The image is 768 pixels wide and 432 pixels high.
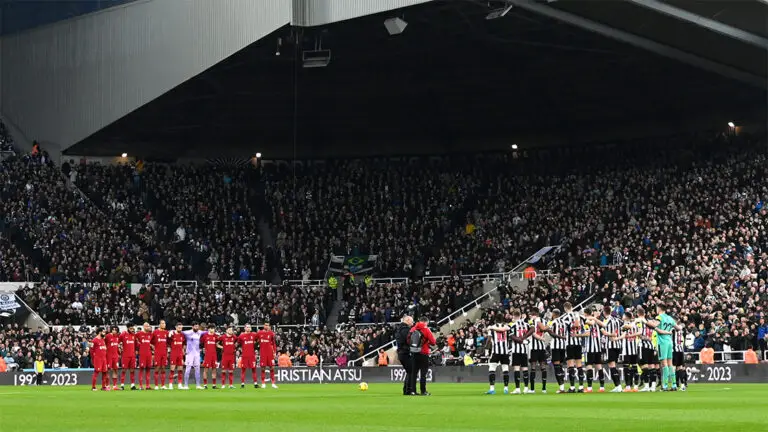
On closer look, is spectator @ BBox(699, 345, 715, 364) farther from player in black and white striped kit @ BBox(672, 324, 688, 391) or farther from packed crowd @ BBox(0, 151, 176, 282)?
packed crowd @ BBox(0, 151, 176, 282)

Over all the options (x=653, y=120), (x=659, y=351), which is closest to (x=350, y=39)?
(x=653, y=120)

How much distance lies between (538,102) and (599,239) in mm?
9435

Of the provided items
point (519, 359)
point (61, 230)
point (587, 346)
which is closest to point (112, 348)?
point (519, 359)

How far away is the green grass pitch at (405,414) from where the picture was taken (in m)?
19.4

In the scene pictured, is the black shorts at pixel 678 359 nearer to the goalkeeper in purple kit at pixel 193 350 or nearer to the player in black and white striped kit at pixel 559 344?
the player in black and white striped kit at pixel 559 344

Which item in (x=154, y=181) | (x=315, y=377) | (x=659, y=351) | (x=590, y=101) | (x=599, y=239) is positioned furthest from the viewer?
(x=154, y=181)

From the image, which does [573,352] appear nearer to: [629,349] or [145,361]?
[629,349]

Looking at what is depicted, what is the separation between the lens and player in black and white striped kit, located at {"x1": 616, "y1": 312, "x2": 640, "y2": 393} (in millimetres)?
34469

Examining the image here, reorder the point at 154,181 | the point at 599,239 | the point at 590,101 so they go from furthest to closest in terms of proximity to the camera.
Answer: the point at 154,181 < the point at 590,101 < the point at 599,239

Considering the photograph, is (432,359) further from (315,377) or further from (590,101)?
(590,101)

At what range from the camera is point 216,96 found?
63.1 meters

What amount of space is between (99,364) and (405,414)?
21.8 m

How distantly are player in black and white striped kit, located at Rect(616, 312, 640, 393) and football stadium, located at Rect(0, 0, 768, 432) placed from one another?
0.07m

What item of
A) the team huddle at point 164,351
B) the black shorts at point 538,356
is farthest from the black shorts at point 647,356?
the team huddle at point 164,351
